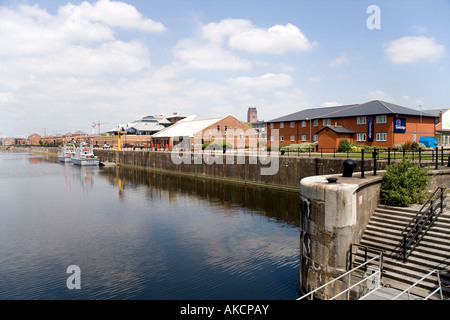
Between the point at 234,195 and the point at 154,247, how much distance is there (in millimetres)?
17385

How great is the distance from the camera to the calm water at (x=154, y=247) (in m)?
14.1

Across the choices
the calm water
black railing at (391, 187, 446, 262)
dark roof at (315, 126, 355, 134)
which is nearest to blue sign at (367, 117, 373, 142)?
dark roof at (315, 126, 355, 134)

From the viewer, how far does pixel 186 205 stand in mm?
31328

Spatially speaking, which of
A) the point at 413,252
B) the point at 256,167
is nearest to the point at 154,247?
the point at 413,252

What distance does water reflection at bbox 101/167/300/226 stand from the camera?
27.4 m

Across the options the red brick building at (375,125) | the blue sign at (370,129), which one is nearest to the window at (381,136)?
the red brick building at (375,125)

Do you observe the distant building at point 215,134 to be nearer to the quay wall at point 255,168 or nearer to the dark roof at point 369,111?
the quay wall at point 255,168

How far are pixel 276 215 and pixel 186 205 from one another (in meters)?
9.30

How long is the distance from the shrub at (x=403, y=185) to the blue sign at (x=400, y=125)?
109 feet

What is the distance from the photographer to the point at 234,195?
35625 millimetres

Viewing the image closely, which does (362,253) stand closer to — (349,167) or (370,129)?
(349,167)
